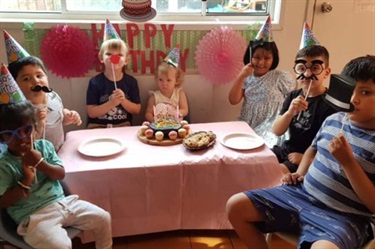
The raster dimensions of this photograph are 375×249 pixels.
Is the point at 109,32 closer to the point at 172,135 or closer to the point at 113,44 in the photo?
the point at 113,44

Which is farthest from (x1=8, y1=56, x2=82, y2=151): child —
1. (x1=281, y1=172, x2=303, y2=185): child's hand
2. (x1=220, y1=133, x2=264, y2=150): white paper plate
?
(x1=281, y1=172, x2=303, y2=185): child's hand

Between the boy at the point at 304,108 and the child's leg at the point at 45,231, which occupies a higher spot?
the boy at the point at 304,108

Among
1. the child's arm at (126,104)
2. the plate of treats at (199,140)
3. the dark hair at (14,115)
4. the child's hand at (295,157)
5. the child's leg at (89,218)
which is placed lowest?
the child's leg at (89,218)

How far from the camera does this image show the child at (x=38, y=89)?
5.13 feet

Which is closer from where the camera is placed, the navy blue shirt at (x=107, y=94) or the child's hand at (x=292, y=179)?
the child's hand at (x=292, y=179)

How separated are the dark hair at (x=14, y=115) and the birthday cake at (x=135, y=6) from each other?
94 cm

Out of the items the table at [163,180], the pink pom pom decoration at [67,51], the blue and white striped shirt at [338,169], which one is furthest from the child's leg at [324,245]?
the pink pom pom decoration at [67,51]

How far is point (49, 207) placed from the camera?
55.5 inches

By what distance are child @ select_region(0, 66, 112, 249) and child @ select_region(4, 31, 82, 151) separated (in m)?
0.16

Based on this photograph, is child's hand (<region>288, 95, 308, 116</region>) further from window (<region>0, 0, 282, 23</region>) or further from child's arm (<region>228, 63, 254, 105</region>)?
window (<region>0, 0, 282, 23</region>)

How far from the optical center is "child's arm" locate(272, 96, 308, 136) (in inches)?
65.1

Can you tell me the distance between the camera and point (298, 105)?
65.1 inches

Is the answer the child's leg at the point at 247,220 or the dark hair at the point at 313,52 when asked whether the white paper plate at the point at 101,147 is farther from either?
the dark hair at the point at 313,52

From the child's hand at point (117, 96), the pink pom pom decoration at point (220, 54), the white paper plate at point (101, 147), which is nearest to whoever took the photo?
the white paper plate at point (101, 147)
